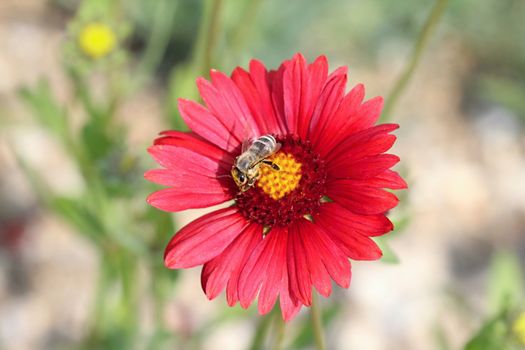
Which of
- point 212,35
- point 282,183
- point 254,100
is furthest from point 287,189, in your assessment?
point 212,35

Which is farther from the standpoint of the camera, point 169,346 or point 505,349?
point 169,346

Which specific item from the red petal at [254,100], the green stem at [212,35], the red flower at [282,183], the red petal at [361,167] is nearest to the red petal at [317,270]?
the red flower at [282,183]

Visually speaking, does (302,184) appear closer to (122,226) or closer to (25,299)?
(122,226)

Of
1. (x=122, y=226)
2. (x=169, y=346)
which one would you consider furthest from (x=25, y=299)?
(x=122, y=226)

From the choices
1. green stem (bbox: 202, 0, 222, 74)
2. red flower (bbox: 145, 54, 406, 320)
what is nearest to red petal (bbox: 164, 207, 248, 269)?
red flower (bbox: 145, 54, 406, 320)

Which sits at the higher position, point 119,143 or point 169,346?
point 119,143

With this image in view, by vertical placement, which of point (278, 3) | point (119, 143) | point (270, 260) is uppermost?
point (278, 3)
